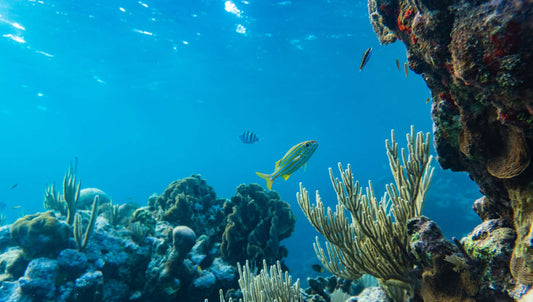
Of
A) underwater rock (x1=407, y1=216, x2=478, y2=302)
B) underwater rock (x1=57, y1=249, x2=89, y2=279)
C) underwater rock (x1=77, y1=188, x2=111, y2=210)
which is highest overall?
underwater rock (x1=77, y1=188, x2=111, y2=210)

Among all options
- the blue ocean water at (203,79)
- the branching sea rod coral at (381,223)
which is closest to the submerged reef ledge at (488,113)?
the branching sea rod coral at (381,223)

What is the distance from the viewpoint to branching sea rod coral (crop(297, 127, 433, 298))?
2395 mm

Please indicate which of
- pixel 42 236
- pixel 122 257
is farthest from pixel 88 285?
pixel 42 236

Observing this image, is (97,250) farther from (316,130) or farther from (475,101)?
(316,130)

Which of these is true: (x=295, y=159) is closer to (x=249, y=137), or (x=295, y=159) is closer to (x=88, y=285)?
(x=88, y=285)

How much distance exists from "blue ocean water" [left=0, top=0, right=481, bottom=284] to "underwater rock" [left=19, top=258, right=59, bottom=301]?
2.95 meters

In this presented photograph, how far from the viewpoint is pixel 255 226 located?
648 cm

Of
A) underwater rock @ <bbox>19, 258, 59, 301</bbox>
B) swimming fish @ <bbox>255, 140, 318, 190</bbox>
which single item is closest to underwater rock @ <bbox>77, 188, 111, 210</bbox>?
underwater rock @ <bbox>19, 258, 59, 301</bbox>

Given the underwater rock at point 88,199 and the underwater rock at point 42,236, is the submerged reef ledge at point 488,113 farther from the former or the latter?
the underwater rock at point 88,199

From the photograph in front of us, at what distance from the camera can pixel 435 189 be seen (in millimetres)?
20734

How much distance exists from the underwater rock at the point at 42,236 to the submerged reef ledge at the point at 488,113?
5.42 metres

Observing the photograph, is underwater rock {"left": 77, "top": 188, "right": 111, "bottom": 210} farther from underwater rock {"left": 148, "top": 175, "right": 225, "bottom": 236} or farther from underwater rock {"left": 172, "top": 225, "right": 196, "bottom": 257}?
underwater rock {"left": 172, "top": 225, "right": 196, "bottom": 257}

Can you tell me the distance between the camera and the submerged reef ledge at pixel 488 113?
56.3 inches

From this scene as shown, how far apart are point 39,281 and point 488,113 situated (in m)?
5.82
